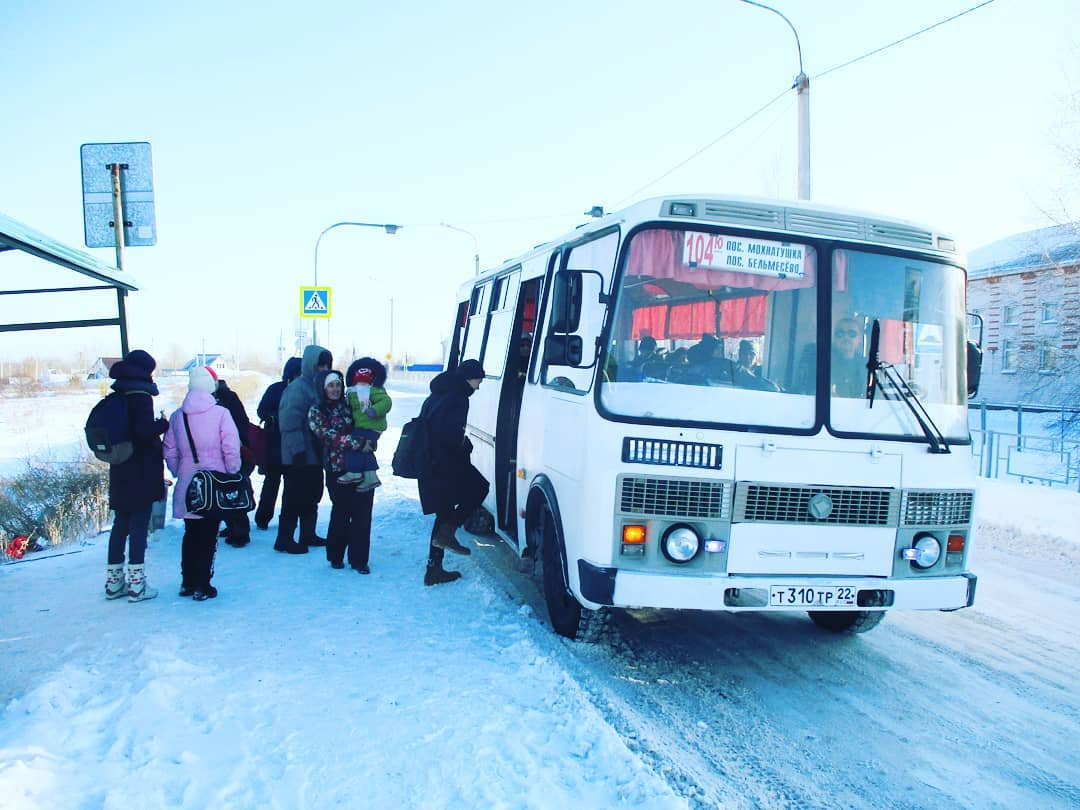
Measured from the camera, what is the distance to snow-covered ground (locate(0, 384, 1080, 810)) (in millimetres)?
3543

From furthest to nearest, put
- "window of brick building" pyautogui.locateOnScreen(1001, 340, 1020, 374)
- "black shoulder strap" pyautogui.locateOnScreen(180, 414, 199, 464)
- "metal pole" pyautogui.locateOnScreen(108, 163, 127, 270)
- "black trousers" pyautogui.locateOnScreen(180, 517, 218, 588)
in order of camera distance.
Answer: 1. "window of brick building" pyautogui.locateOnScreen(1001, 340, 1020, 374)
2. "metal pole" pyautogui.locateOnScreen(108, 163, 127, 270)
3. "black trousers" pyautogui.locateOnScreen(180, 517, 218, 588)
4. "black shoulder strap" pyautogui.locateOnScreen(180, 414, 199, 464)

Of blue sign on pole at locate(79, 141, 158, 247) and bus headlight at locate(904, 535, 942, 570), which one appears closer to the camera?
bus headlight at locate(904, 535, 942, 570)

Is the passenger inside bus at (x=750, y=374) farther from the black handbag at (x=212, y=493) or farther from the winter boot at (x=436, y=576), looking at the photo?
the black handbag at (x=212, y=493)

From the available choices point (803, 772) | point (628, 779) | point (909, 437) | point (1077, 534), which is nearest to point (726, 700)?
point (803, 772)

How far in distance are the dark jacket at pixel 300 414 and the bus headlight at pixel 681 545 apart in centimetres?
395

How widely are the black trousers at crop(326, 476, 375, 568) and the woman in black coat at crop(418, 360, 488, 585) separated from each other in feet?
2.00

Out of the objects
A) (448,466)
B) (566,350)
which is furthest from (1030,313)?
(566,350)

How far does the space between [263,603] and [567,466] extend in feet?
8.85

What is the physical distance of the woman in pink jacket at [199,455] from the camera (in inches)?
237

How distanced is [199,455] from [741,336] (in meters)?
4.05

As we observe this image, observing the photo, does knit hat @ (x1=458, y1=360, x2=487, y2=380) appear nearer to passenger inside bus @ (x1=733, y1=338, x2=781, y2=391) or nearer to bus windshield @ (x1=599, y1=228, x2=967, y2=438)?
→ bus windshield @ (x1=599, y1=228, x2=967, y2=438)

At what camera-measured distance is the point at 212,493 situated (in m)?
5.97

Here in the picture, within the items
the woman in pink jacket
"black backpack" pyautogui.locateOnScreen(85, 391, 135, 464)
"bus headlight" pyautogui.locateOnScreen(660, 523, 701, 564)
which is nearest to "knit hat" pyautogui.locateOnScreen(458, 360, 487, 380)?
the woman in pink jacket

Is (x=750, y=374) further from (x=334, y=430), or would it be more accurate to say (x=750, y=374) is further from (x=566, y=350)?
(x=334, y=430)
